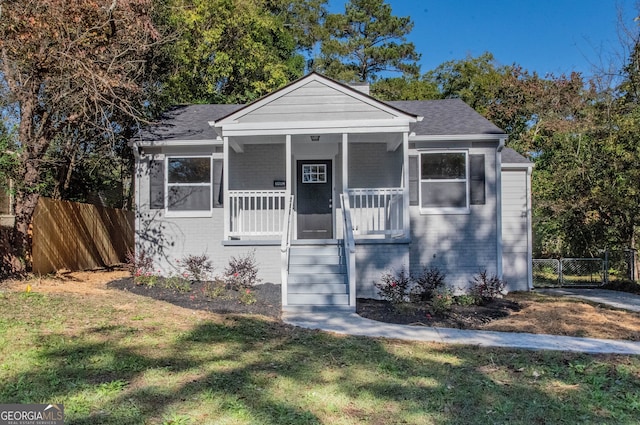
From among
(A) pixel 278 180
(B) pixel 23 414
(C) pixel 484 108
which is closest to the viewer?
(B) pixel 23 414

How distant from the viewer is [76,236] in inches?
444

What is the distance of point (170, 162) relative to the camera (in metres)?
10.1

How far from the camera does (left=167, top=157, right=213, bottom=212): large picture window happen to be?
32.8 ft

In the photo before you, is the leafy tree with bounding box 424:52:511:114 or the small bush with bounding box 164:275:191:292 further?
the leafy tree with bounding box 424:52:511:114

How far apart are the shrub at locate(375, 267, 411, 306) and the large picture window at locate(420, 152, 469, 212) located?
2075 millimetres

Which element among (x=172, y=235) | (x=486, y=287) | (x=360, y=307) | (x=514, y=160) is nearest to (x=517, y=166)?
(x=514, y=160)

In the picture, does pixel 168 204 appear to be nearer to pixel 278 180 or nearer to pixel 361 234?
pixel 278 180

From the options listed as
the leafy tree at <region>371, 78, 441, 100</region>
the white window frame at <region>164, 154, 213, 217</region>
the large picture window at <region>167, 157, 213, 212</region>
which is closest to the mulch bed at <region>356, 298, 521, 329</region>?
the white window frame at <region>164, 154, 213, 217</region>

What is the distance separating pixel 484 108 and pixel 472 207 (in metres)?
16.4

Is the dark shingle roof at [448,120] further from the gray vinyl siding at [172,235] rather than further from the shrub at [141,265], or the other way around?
the shrub at [141,265]

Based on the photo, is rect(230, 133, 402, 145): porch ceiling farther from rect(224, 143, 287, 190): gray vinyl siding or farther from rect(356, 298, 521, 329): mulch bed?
rect(356, 298, 521, 329): mulch bed

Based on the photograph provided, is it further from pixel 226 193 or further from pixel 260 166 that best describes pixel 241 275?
pixel 260 166

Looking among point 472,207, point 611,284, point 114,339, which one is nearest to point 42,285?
point 114,339

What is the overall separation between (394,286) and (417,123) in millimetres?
4427
